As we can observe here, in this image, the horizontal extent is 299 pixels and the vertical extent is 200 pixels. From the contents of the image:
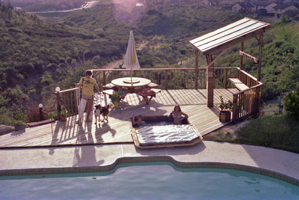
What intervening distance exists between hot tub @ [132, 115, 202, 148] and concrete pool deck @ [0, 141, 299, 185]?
132 mm

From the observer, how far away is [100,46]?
33.9 meters

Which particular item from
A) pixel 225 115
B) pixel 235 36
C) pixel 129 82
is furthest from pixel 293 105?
pixel 129 82

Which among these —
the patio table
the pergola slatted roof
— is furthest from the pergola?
the patio table

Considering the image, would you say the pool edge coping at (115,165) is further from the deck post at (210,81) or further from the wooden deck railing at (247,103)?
the deck post at (210,81)

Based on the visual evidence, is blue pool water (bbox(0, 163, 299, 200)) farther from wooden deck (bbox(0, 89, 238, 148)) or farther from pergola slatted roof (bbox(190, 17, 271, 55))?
pergola slatted roof (bbox(190, 17, 271, 55))

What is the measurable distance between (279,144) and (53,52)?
2443 cm

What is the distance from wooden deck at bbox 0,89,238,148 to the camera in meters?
6.76

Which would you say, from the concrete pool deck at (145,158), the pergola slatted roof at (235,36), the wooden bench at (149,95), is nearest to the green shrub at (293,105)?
the concrete pool deck at (145,158)

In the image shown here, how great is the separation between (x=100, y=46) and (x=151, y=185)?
98.9 feet

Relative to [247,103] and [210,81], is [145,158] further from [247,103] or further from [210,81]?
[210,81]

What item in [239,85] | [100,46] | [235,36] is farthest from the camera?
[100,46]

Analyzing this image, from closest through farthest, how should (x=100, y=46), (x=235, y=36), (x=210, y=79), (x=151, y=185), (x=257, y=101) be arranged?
(x=151, y=185) < (x=257, y=101) < (x=235, y=36) < (x=210, y=79) < (x=100, y=46)

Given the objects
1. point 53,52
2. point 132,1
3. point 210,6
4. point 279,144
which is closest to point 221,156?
point 279,144

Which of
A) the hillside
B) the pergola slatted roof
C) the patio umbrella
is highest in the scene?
the pergola slatted roof
